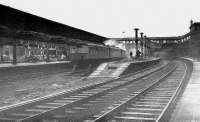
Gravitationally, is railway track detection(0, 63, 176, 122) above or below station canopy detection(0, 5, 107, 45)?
below

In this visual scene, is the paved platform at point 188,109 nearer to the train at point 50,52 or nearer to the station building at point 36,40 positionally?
the station building at point 36,40

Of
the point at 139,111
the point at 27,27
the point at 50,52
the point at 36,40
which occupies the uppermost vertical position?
the point at 27,27

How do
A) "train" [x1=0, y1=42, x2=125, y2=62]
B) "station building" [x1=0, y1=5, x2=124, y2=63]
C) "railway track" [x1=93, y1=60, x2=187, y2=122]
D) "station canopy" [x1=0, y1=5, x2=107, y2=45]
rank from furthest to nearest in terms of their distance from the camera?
"train" [x1=0, y1=42, x2=125, y2=62] < "station building" [x1=0, y1=5, x2=124, y2=63] < "station canopy" [x1=0, y1=5, x2=107, y2=45] < "railway track" [x1=93, y1=60, x2=187, y2=122]

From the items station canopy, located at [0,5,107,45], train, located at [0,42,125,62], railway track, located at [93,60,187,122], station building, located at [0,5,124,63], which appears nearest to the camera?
railway track, located at [93,60,187,122]

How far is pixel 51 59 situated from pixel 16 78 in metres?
6.60

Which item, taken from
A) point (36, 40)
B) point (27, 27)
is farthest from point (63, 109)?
point (27, 27)

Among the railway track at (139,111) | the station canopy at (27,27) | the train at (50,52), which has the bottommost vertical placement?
the railway track at (139,111)

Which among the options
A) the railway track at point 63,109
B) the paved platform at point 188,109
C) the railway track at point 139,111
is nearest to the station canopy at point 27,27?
the railway track at point 63,109

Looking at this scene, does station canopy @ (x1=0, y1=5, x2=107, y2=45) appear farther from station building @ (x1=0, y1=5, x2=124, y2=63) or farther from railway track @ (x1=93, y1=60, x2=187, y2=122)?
railway track @ (x1=93, y1=60, x2=187, y2=122)

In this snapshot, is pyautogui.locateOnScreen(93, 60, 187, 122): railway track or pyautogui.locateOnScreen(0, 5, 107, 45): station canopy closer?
pyautogui.locateOnScreen(93, 60, 187, 122): railway track

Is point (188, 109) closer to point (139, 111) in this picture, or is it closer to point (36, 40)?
point (139, 111)

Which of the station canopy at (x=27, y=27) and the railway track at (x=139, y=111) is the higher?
the station canopy at (x=27, y=27)

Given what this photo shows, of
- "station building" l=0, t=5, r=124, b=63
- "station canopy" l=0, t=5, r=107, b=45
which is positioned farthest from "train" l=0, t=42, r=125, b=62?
"station canopy" l=0, t=5, r=107, b=45

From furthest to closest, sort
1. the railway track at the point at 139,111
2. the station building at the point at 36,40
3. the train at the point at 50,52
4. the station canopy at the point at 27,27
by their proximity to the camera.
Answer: the train at the point at 50,52 < the station building at the point at 36,40 < the station canopy at the point at 27,27 < the railway track at the point at 139,111
